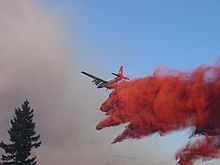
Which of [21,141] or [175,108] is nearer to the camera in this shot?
[175,108]

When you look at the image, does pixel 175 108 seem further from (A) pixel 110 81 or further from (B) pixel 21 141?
(B) pixel 21 141

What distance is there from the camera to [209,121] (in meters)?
61.6

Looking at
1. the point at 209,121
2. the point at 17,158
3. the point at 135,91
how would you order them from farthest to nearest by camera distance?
the point at 17,158 → the point at 135,91 → the point at 209,121

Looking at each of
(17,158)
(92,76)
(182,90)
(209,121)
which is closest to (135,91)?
(182,90)

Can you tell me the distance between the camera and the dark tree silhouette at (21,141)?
364ft

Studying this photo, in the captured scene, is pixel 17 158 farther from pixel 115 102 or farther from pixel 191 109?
pixel 191 109

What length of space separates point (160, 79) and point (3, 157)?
62704 millimetres

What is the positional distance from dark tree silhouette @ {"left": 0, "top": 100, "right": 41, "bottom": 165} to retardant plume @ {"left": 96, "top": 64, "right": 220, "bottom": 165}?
165 ft

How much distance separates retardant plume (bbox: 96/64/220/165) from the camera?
6050 centimetres

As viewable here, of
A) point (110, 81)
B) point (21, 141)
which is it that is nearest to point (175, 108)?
point (110, 81)

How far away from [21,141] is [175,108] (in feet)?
197

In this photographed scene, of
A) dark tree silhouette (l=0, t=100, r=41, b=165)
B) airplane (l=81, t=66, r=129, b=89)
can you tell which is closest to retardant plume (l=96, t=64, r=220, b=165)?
airplane (l=81, t=66, r=129, b=89)

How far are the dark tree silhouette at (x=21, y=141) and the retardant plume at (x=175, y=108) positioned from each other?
50.1m

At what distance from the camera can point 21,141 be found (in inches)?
4412
